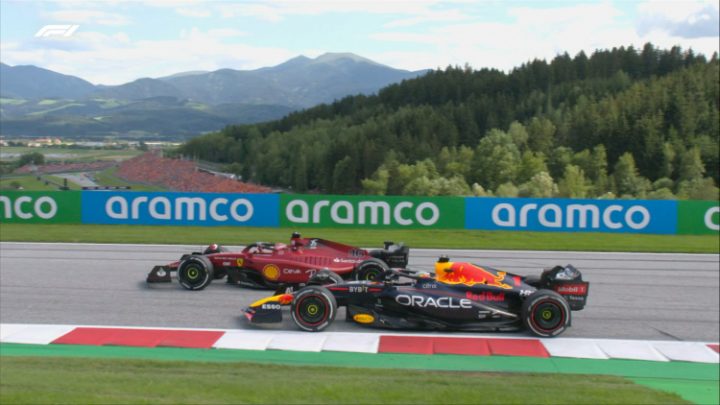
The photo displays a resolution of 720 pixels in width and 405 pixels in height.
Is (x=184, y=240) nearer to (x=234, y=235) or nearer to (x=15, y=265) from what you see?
(x=234, y=235)

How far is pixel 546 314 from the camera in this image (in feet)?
38.4

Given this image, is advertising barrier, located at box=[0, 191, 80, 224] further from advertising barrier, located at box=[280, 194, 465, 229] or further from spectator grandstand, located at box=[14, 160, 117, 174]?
advertising barrier, located at box=[280, 194, 465, 229]

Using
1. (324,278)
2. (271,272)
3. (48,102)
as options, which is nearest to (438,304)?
(324,278)

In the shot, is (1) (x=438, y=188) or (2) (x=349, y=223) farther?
(1) (x=438, y=188)

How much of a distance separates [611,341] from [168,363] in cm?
678

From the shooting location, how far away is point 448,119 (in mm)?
102812

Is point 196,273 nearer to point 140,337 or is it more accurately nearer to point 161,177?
point 140,337

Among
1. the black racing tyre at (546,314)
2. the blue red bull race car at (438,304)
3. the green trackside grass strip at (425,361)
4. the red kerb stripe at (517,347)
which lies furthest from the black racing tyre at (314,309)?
the black racing tyre at (546,314)

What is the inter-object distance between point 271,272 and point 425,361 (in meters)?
5.00

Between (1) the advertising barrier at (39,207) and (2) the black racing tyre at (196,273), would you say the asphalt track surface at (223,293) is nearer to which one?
(2) the black racing tyre at (196,273)

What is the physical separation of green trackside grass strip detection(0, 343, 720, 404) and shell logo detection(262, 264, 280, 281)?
149 inches

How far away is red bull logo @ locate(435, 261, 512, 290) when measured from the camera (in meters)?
11.9

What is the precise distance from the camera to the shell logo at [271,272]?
14.5 metres

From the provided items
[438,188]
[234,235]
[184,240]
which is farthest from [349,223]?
[438,188]
